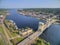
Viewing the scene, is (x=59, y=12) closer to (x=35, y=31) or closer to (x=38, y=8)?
(x=38, y=8)

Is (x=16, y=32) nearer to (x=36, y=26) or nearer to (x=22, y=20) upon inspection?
(x=22, y=20)

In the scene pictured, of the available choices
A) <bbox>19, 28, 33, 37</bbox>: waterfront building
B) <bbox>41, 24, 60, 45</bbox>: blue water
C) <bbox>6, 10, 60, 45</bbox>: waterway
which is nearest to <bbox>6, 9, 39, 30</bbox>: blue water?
<bbox>6, 10, 60, 45</bbox>: waterway

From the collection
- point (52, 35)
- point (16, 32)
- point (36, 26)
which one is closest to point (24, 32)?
point (16, 32)

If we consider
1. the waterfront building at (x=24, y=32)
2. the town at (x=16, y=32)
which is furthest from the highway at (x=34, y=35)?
the waterfront building at (x=24, y=32)

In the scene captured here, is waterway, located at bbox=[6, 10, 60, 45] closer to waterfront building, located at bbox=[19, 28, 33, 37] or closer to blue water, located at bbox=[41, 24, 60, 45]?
blue water, located at bbox=[41, 24, 60, 45]

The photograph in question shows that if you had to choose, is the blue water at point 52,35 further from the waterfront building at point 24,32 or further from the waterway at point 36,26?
the waterfront building at point 24,32
